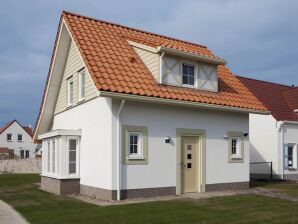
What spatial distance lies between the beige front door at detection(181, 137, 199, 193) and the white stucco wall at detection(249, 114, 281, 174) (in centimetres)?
957

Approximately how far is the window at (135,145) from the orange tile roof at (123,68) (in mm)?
1412

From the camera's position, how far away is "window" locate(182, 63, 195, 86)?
1630 centimetres

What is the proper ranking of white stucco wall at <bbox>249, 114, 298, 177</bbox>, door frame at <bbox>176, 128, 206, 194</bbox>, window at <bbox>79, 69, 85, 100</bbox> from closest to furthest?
door frame at <bbox>176, 128, 206, 194</bbox>, window at <bbox>79, 69, 85, 100</bbox>, white stucco wall at <bbox>249, 114, 298, 177</bbox>

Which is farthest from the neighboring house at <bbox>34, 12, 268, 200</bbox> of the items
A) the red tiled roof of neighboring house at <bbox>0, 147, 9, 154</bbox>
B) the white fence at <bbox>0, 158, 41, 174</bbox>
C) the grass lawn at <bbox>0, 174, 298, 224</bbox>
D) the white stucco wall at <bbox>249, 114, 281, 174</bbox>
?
the red tiled roof of neighboring house at <bbox>0, 147, 9, 154</bbox>

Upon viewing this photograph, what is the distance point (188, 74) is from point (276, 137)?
9.91m

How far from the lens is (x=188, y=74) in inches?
648

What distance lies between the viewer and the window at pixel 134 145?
46.5ft

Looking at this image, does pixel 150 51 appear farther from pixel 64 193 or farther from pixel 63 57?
pixel 64 193

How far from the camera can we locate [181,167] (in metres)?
15.4

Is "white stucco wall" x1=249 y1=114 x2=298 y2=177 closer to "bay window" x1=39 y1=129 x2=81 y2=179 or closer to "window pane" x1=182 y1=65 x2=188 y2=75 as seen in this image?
"window pane" x1=182 y1=65 x2=188 y2=75

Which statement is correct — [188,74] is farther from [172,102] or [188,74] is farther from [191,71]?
[172,102]

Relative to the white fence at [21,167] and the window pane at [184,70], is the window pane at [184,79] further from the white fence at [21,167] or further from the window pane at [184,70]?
the white fence at [21,167]

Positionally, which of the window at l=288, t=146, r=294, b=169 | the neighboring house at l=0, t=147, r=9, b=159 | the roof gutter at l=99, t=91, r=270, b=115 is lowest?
the neighboring house at l=0, t=147, r=9, b=159

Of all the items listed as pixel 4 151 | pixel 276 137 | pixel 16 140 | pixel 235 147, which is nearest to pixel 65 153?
pixel 235 147
